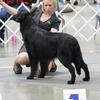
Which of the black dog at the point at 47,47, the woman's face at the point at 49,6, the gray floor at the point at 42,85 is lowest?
the gray floor at the point at 42,85

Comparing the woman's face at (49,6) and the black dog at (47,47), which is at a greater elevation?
the woman's face at (49,6)

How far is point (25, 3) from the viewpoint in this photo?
24.5 feet

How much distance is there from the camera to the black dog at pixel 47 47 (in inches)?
171

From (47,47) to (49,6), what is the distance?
467 mm

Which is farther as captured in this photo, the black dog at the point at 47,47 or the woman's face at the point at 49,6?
the woman's face at the point at 49,6

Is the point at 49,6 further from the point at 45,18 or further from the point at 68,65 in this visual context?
the point at 68,65

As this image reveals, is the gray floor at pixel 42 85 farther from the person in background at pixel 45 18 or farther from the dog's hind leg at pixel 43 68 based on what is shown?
the person in background at pixel 45 18

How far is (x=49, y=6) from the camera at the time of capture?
4645mm

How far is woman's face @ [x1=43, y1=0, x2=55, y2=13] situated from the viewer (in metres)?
4.63

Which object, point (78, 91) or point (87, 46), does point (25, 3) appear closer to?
point (87, 46)

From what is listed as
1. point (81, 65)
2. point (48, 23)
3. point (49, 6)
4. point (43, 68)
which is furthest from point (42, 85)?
point (49, 6)

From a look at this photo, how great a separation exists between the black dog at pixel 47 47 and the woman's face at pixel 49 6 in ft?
0.67

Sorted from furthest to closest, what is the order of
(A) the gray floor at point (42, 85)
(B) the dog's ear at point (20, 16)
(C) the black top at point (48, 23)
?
(C) the black top at point (48, 23)
(B) the dog's ear at point (20, 16)
(A) the gray floor at point (42, 85)

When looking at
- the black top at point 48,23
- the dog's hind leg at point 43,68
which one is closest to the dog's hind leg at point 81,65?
Answer: the dog's hind leg at point 43,68
